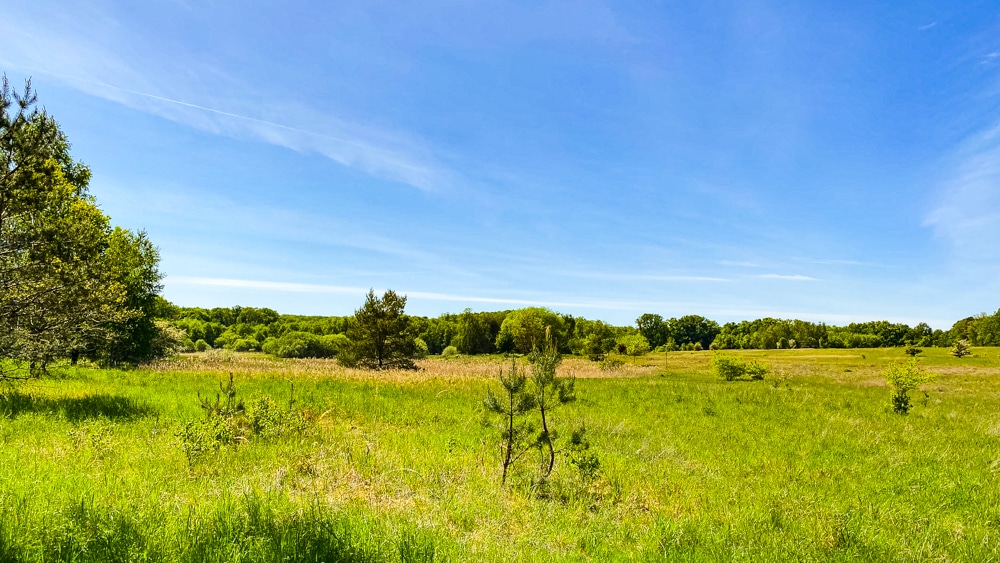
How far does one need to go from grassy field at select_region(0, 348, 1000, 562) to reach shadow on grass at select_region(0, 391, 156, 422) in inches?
2.7

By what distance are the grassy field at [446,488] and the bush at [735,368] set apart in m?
18.7

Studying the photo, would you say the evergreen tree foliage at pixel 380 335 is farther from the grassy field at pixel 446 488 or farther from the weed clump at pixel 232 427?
the weed clump at pixel 232 427

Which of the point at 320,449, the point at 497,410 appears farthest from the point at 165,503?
the point at 497,410

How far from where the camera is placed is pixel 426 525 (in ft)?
16.0

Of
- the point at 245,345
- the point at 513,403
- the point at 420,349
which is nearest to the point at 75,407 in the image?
the point at 513,403

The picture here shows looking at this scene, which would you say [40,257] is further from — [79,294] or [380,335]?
[380,335]

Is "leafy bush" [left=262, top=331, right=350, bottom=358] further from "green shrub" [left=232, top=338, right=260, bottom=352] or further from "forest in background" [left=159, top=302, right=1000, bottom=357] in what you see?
"green shrub" [left=232, top=338, right=260, bottom=352]

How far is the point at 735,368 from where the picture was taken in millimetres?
32938

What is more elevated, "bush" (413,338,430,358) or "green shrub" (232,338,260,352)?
"bush" (413,338,430,358)

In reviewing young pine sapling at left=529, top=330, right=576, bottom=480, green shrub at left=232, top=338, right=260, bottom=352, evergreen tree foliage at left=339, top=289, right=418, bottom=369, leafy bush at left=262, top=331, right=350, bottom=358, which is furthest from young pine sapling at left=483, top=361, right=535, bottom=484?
green shrub at left=232, top=338, right=260, bottom=352

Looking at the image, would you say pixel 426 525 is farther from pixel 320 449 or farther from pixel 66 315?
pixel 66 315

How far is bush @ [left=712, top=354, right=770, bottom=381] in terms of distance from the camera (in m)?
33.0

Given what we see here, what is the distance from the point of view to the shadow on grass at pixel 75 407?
33.6 ft

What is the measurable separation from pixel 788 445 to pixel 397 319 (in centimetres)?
2431
